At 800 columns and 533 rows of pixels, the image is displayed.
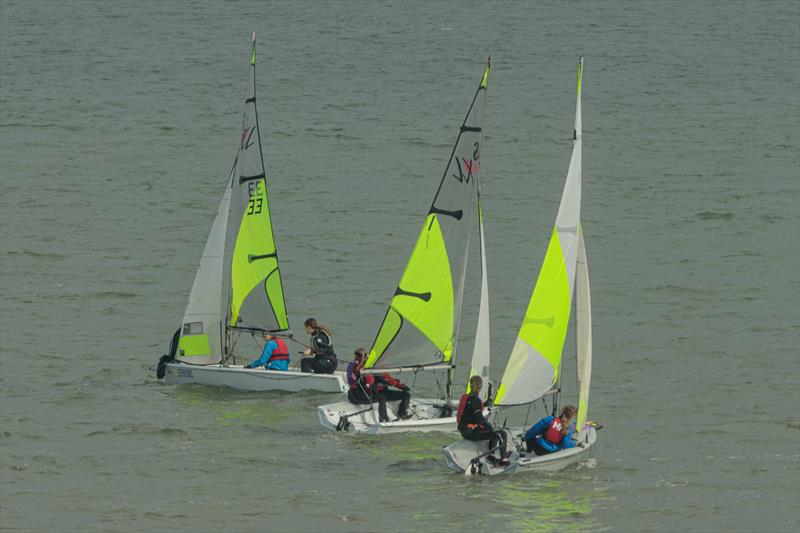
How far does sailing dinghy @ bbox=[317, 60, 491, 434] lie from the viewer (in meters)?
25.5

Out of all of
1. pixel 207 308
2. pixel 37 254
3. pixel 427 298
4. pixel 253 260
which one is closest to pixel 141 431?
pixel 207 308

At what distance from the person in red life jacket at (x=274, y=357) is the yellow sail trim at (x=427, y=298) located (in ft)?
9.37

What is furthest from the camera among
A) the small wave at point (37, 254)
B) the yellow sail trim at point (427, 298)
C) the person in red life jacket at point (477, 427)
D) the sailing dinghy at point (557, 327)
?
the small wave at point (37, 254)

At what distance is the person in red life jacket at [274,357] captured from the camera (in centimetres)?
2825

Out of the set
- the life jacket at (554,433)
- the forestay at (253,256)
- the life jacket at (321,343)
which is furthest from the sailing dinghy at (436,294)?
the forestay at (253,256)

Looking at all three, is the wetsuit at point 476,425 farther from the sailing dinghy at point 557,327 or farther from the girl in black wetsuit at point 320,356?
the girl in black wetsuit at point 320,356

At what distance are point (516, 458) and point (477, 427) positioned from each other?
81cm

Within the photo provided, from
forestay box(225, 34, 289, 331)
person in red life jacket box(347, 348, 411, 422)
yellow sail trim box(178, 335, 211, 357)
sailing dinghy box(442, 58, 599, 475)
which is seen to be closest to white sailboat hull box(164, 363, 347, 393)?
yellow sail trim box(178, 335, 211, 357)

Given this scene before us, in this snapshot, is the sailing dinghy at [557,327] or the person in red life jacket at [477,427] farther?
the sailing dinghy at [557,327]

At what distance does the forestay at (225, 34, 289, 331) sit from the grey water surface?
6.59 feet

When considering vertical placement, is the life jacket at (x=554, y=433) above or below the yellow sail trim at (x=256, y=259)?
below

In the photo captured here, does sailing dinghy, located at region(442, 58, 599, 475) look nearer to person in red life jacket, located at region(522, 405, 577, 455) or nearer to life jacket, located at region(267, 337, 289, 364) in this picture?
person in red life jacket, located at region(522, 405, 577, 455)

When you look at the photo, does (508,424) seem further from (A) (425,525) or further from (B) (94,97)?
(B) (94,97)

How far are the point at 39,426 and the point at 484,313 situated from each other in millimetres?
7958
